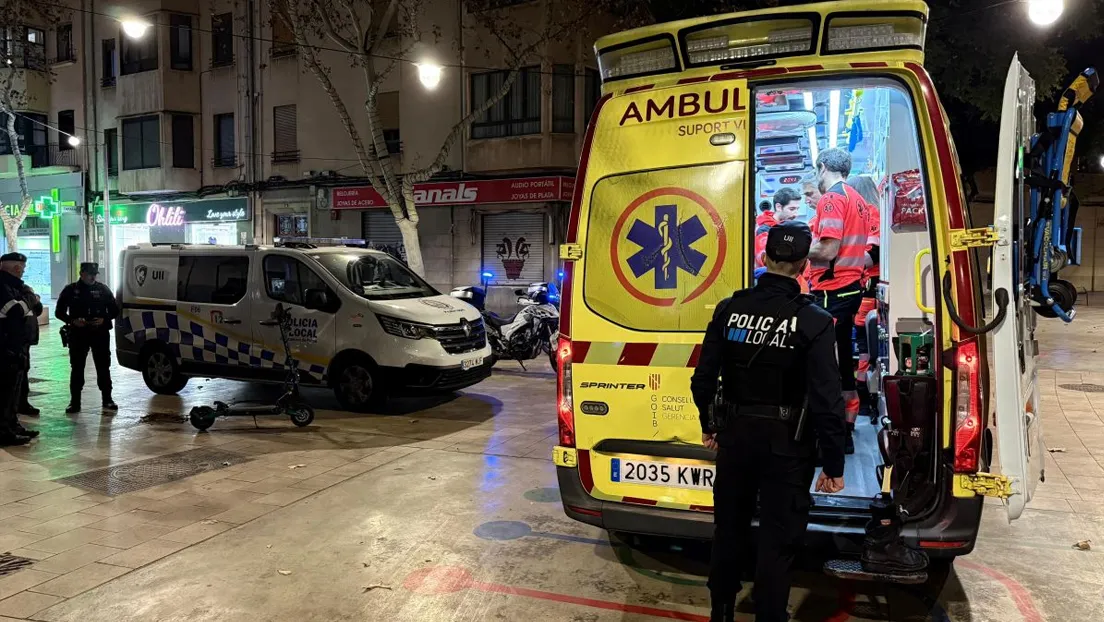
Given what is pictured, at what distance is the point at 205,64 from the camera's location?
25.7 m

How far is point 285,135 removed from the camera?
24.1 m

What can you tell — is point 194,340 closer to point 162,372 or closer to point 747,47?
point 162,372

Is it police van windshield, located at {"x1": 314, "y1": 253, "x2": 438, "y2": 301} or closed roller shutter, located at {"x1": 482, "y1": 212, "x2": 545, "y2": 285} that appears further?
closed roller shutter, located at {"x1": 482, "y1": 212, "x2": 545, "y2": 285}

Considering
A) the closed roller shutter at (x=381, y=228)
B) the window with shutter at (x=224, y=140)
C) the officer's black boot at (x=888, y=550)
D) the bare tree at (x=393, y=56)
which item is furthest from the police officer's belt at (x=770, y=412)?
the window with shutter at (x=224, y=140)

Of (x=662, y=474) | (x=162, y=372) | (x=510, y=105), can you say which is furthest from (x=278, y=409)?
(x=510, y=105)

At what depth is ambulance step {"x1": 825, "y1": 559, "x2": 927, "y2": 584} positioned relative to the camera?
3.32 metres

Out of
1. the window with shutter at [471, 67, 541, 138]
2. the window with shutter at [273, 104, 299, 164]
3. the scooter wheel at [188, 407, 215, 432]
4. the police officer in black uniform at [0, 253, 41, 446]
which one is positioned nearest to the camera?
the police officer in black uniform at [0, 253, 41, 446]

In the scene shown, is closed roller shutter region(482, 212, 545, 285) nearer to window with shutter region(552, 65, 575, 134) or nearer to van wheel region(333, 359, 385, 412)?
window with shutter region(552, 65, 575, 134)

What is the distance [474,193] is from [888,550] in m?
18.2

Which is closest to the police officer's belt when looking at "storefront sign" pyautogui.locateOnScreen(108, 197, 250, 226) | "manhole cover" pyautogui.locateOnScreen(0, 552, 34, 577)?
"manhole cover" pyautogui.locateOnScreen(0, 552, 34, 577)

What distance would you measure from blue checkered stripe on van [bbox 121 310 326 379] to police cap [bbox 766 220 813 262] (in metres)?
6.71

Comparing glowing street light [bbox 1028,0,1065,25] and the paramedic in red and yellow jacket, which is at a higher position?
glowing street light [bbox 1028,0,1065,25]

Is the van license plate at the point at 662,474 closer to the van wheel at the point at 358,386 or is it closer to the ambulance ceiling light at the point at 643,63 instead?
the ambulance ceiling light at the point at 643,63

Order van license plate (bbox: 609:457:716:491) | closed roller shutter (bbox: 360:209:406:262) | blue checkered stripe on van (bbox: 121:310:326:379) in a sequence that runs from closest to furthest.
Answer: van license plate (bbox: 609:457:716:491) < blue checkered stripe on van (bbox: 121:310:326:379) < closed roller shutter (bbox: 360:209:406:262)
